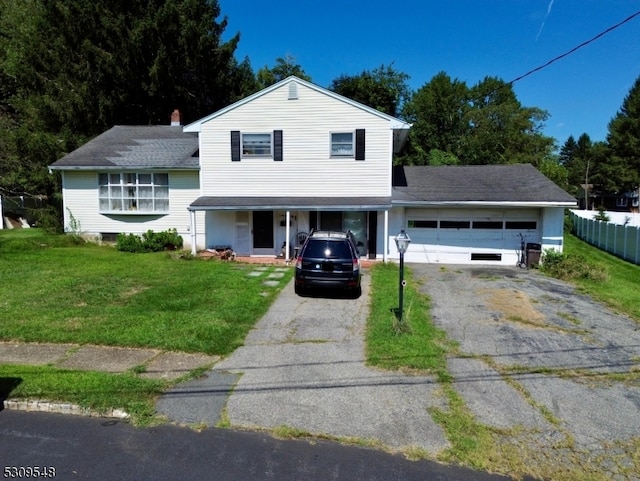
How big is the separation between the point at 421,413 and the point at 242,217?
1394 centimetres

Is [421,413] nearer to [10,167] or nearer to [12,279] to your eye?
[12,279]

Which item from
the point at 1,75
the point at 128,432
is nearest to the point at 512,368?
the point at 128,432

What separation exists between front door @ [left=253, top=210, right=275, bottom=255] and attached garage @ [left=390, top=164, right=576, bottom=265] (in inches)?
205

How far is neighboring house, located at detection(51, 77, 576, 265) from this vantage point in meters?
16.6

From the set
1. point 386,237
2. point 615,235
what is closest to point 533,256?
point 386,237

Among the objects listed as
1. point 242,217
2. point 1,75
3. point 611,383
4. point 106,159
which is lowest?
point 611,383

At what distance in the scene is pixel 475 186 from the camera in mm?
17719

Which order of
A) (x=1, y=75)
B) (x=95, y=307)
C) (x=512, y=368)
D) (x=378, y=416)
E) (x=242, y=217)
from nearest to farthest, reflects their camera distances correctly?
(x=378, y=416) < (x=512, y=368) < (x=95, y=307) < (x=242, y=217) < (x=1, y=75)

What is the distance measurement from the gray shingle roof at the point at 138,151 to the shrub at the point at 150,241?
2.96m

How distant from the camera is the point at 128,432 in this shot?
445cm

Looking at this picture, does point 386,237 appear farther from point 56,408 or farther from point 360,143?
point 56,408

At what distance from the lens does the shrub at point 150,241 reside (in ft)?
57.9

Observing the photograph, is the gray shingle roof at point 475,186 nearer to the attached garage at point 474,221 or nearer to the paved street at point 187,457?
the attached garage at point 474,221

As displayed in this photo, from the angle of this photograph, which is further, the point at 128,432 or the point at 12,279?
the point at 12,279
